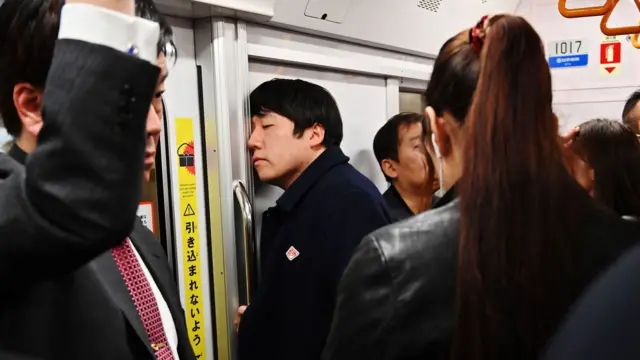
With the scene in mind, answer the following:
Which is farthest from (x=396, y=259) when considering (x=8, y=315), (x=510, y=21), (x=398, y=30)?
(x=398, y=30)

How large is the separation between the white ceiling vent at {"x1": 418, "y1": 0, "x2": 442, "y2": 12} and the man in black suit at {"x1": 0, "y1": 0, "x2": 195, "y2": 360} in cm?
219

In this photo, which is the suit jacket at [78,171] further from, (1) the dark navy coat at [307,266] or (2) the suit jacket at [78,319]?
(1) the dark navy coat at [307,266]

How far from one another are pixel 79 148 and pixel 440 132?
0.77 meters

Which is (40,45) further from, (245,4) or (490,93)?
(245,4)

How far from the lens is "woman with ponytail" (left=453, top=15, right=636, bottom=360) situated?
0.94 m

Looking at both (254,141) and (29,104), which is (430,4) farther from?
(29,104)

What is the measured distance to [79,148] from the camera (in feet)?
1.74

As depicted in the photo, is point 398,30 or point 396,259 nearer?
point 396,259

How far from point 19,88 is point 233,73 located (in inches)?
52.5

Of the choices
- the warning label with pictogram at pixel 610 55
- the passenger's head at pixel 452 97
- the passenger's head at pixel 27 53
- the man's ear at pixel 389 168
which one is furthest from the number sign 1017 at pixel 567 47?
the passenger's head at pixel 27 53

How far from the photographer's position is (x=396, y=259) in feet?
3.29

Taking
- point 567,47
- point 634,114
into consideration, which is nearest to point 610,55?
point 567,47

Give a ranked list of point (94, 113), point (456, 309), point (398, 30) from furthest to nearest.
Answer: point (398, 30), point (456, 309), point (94, 113)

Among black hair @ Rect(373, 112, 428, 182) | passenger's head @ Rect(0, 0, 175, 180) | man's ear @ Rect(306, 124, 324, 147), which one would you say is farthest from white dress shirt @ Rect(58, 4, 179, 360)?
black hair @ Rect(373, 112, 428, 182)
